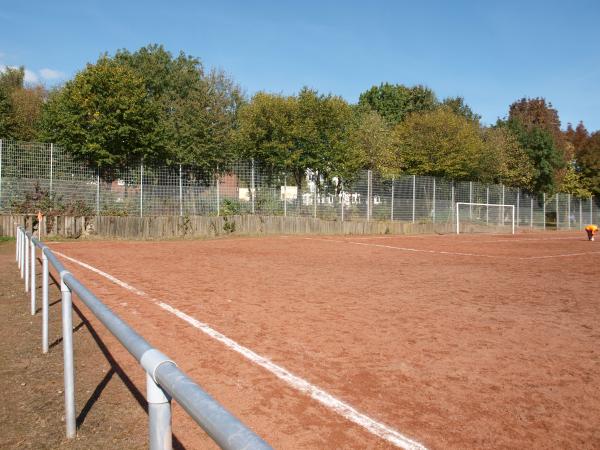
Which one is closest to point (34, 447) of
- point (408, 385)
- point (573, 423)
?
point (408, 385)

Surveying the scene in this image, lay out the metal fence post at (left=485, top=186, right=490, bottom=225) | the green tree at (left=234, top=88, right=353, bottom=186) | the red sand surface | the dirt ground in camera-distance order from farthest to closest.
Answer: the metal fence post at (left=485, top=186, right=490, bottom=225), the green tree at (left=234, top=88, right=353, bottom=186), the red sand surface, the dirt ground

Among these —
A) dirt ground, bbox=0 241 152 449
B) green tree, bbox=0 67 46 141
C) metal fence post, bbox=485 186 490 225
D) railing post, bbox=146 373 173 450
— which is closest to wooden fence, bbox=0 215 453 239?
metal fence post, bbox=485 186 490 225

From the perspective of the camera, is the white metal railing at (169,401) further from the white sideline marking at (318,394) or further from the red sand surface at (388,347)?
the white sideline marking at (318,394)

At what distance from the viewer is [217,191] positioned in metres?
21.4

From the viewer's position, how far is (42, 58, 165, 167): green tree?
19578mm

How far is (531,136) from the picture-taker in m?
43.5

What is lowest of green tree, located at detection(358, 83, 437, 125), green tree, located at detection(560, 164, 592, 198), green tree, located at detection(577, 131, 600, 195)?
green tree, located at detection(560, 164, 592, 198)

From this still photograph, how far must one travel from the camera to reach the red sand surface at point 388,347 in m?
3.37

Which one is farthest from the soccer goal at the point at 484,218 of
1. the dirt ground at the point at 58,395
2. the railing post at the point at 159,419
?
the railing post at the point at 159,419

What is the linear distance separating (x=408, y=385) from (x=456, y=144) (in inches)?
1196

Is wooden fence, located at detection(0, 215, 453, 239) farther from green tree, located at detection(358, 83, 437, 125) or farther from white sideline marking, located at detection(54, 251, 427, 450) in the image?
green tree, located at detection(358, 83, 437, 125)

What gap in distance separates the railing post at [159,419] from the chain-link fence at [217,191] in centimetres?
1797

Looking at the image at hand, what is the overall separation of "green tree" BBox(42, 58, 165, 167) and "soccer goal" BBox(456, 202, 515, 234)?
19.1 meters

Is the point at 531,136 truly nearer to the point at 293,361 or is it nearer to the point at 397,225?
the point at 397,225
